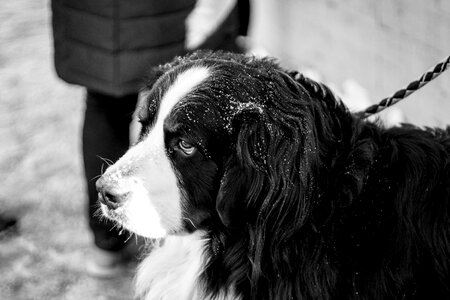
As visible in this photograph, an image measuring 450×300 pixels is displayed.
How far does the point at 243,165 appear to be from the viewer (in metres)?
1.86

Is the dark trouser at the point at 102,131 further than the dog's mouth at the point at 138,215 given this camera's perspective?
Yes

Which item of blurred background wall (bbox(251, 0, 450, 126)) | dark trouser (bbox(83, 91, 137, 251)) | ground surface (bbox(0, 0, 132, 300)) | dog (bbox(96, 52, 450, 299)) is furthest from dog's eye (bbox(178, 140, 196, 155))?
blurred background wall (bbox(251, 0, 450, 126))

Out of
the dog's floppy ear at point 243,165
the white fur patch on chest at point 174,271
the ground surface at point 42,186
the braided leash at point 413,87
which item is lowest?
the ground surface at point 42,186

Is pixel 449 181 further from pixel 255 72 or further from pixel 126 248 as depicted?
pixel 126 248

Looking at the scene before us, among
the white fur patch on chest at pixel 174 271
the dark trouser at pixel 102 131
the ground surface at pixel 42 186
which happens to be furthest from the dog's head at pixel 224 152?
the ground surface at pixel 42 186

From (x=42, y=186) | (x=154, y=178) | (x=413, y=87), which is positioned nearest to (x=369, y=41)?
(x=413, y=87)

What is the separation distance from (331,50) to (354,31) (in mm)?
330

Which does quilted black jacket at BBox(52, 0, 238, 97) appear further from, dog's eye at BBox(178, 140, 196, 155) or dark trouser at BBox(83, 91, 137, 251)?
dog's eye at BBox(178, 140, 196, 155)

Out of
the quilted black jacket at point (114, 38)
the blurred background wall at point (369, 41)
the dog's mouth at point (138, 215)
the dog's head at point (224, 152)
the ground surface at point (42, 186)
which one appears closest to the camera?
the dog's head at point (224, 152)

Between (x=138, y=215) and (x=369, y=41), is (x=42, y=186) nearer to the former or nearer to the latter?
(x=138, y=215)

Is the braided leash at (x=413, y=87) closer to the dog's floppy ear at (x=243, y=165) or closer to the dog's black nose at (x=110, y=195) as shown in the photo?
the dog's floppy ear at (x=243, y=165)

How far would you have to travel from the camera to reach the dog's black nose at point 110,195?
1.94 metres

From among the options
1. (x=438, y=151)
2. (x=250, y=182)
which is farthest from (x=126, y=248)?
(x=438, y=151)

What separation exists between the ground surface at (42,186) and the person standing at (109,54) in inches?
12.9
